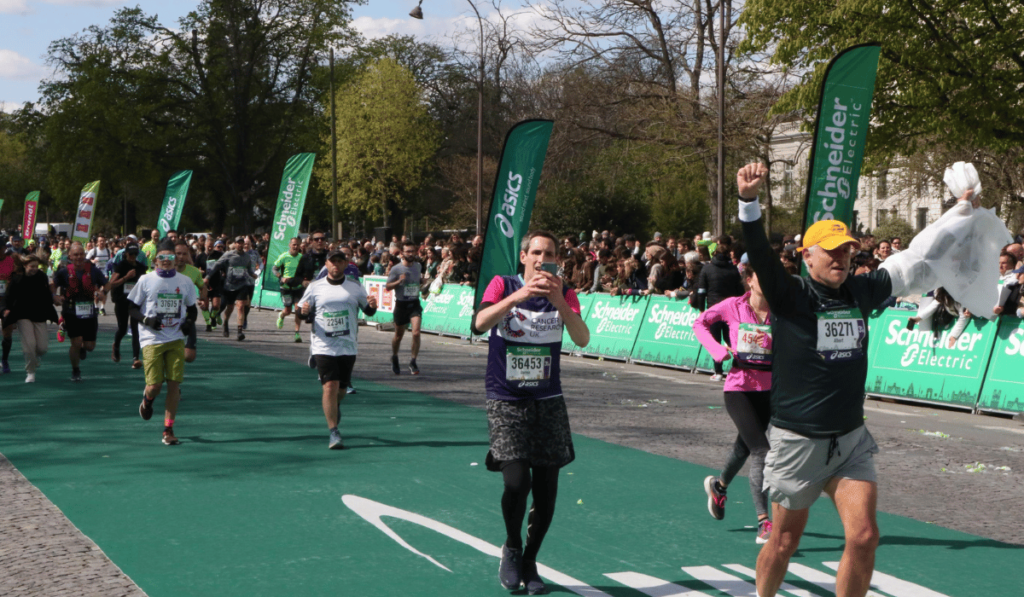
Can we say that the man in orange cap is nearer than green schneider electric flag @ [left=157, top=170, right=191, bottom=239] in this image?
Yes

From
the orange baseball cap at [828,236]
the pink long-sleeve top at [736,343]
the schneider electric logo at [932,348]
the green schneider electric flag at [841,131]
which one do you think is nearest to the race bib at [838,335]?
the orange baseball cap at [828,236]

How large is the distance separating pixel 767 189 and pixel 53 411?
22038 millimetres

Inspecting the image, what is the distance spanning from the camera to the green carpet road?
217 inches

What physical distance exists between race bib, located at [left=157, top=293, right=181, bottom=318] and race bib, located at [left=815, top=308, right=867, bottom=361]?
6762 mm

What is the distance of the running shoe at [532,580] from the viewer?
527 cm

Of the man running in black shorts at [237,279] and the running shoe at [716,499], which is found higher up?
the man running in black shorts at [237,279]

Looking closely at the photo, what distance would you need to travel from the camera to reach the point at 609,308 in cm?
1783

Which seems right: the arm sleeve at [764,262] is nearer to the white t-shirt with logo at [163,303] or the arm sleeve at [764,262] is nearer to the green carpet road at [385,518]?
the green carpet road at [385,518]

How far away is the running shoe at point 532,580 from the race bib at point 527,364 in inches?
36.6

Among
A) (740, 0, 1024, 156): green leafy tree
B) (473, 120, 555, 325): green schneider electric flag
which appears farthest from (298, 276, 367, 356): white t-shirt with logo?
(740, 0, 1024, 156): green leafy tree

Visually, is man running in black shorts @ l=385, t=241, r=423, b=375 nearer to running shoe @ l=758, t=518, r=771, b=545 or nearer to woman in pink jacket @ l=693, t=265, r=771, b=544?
woman in pink jacket @ l=693, t=265, r=771, b=544

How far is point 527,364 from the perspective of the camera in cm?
538

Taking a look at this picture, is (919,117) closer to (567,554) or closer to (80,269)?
(80,269)

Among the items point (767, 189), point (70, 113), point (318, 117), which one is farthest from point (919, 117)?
point (70, 113)
